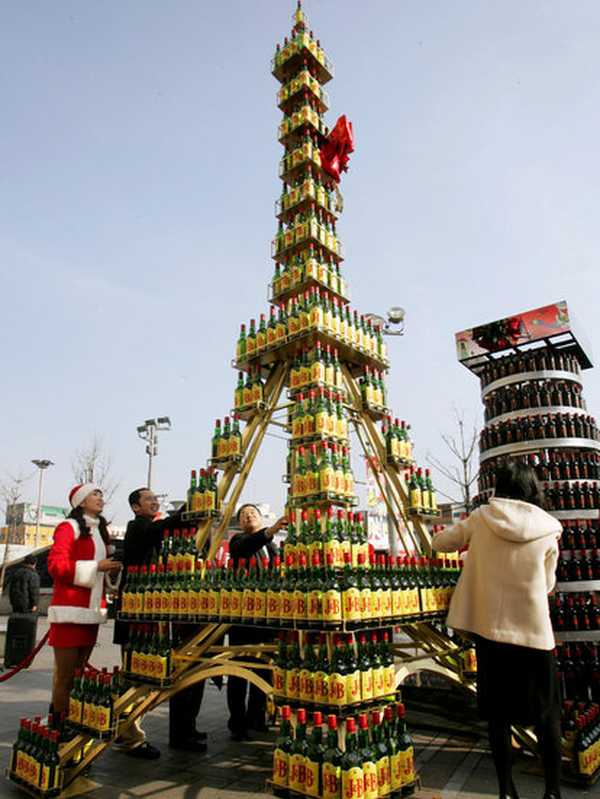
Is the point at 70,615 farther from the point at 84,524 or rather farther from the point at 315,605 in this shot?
the point at 315,605

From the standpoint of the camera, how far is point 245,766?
16.3ft

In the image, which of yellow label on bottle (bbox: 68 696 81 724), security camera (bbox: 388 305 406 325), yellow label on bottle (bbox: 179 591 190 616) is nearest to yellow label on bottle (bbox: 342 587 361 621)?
yellow label on bottle (bbox: 179 591 190 616)

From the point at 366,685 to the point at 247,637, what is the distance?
2.70m

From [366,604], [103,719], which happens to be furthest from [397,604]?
[103,719]

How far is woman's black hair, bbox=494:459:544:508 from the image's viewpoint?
148 inches

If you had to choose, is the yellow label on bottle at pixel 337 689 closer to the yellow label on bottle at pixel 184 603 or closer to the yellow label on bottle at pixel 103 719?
the yellow label on bottle at pixel 184 603

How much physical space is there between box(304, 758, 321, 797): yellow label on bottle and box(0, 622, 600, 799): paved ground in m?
0.95

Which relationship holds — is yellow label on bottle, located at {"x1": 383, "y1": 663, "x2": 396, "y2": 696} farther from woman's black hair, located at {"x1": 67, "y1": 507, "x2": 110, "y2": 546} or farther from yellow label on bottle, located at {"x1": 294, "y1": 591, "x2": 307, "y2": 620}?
woman's black hair, located at {"x1": 67, "y1": 507, "x2": 110, "y2": 546}

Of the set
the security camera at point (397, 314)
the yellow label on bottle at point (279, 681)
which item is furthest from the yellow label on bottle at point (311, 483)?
the security camera at point (397, 314)

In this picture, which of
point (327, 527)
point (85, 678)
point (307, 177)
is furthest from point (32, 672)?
point (307, 177)

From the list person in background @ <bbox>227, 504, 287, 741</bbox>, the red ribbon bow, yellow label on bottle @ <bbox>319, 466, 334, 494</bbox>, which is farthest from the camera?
the red ribbon bow

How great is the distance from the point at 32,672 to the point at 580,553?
31.4ft

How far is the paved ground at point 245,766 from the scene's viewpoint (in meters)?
4.32

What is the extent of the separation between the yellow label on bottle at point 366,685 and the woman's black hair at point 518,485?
4.97 feet
